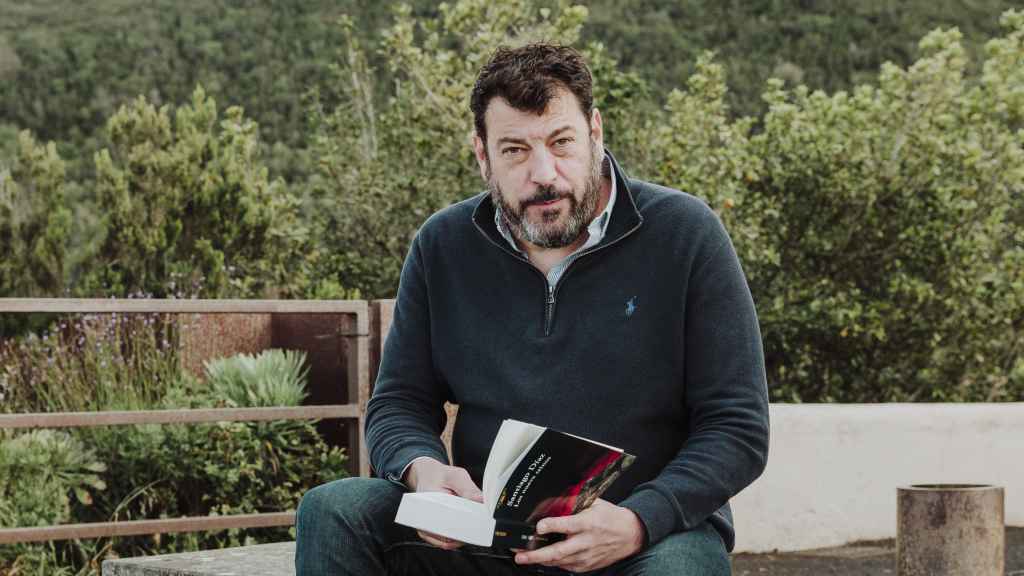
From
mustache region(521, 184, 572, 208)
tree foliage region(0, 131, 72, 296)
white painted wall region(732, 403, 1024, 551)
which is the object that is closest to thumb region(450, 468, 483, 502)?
mustache region(521, 184, 572, 208)

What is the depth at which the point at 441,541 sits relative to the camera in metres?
2.57

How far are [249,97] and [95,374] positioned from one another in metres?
19.0

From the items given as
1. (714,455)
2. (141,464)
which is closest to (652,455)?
(714,455)

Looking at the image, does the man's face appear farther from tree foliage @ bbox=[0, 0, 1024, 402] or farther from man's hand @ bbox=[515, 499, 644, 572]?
tree foliage @ bbox=[0, 0, 1024, 402]

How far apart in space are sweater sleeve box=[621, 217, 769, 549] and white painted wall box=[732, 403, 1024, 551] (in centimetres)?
385

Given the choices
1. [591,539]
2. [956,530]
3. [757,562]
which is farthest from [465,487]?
[757,562]

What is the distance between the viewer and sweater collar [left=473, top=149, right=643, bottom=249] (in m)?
2.78

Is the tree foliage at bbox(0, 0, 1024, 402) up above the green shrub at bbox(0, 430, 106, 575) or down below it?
above

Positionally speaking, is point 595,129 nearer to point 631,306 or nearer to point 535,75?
point 535,75

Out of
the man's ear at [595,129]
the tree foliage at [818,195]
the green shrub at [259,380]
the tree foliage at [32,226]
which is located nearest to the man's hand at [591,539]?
the man's ear at [595,129]

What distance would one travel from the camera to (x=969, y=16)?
2756 centimetres

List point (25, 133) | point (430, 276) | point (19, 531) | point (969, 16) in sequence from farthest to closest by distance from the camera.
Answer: point (969, 16) < point (25, 133) < point (19, 531) < point (430, 276)

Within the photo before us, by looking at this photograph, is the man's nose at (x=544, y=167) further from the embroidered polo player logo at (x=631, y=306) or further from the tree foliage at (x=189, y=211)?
the tree foliage at (x=189, y=211)

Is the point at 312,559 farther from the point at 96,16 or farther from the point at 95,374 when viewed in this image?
the point at 96,16
